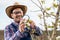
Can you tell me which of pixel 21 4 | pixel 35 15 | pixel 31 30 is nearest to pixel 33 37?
pixel 31 30

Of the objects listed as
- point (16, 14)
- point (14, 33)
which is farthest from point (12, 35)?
point (16, 14)

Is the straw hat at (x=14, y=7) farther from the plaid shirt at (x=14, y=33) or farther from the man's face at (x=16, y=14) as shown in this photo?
the plaid shirt at (x=14, y=33)

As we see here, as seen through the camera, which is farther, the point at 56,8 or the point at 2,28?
the point at 2,28

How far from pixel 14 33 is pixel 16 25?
10cm

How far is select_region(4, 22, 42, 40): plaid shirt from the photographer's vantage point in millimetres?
2268

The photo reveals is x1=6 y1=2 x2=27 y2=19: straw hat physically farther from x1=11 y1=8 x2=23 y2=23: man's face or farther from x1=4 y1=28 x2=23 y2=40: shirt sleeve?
x1=4 y1=28 x2=23 y2=40: shirt sleeve

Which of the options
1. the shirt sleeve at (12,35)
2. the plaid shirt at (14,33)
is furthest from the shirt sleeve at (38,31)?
the shirt sleeve at (12,35)

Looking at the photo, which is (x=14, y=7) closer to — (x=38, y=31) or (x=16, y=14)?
(x=16, y=14)

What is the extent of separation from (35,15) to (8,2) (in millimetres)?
361

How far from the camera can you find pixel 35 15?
7.59 ft

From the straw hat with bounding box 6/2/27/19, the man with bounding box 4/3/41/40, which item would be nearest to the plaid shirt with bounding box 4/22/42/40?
the man with bounding box 4/3/41/40

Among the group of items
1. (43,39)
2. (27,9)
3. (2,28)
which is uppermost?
(27,9)

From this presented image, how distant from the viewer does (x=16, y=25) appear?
230cm

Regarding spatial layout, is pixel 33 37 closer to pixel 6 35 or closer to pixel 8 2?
pixel 6 35
